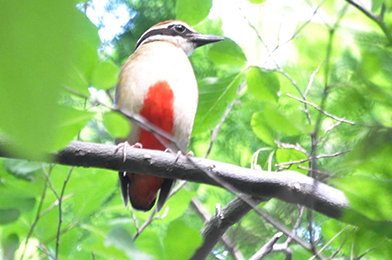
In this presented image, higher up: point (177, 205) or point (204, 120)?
point (204, 120)

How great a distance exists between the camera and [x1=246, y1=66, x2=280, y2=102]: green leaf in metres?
2.52

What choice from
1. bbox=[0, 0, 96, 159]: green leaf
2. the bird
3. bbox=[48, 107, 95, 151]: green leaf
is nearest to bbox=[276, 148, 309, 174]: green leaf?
the bird

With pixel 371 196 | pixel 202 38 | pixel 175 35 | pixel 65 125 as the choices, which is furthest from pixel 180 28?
pixel 65 125

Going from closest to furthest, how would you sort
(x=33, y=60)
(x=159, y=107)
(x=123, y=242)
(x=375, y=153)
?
(x=33, y=60) → (x=375, y=153) → (x=123, y=242) → (x=159, y=107)

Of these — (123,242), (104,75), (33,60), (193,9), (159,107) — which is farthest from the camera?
(159,107)

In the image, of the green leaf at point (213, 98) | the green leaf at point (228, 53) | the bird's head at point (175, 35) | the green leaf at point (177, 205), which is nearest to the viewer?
the green leaf at point (228, 53)

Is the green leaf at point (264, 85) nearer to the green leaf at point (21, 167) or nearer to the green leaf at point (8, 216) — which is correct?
the green leaf at point (21, 167)

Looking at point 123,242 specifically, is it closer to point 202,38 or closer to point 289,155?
point 289,155

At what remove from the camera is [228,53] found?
101 inches

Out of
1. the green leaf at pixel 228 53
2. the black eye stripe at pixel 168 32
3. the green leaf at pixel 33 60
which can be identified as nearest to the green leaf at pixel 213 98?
the green leaf at pixel 228 53

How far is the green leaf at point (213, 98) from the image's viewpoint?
2703 millimetres

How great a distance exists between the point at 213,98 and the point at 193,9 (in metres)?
0.60

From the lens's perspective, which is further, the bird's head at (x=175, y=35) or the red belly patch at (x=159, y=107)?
the bird's head at (x=175, y=35)

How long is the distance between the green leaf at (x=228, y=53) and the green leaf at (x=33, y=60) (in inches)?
89.9
